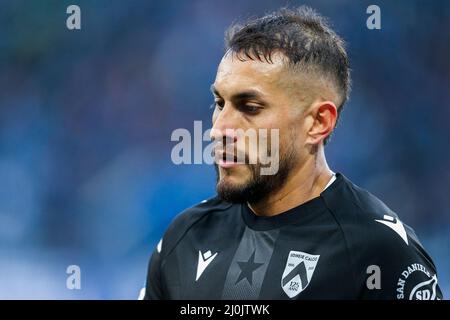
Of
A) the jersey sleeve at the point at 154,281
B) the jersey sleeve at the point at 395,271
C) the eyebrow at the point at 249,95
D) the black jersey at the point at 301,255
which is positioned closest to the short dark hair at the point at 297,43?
the eyebrow at the point at 249,95

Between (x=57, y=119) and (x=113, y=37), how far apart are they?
0.95 metres

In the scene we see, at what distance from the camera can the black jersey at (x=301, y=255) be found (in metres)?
2.32

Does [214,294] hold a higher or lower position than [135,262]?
higher

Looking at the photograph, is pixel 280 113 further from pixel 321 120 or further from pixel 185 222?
pixel 185 222

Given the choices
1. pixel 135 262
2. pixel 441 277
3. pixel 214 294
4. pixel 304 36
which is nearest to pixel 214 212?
pixel 214 294

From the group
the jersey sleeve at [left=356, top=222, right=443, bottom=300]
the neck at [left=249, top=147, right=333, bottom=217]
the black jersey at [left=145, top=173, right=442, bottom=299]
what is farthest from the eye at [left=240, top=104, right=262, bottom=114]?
the jersey sleeve at [left=356, top=222, right=443, bottom=300]

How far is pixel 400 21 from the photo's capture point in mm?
5906

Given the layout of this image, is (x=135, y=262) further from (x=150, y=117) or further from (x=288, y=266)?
(x=288, y=266)

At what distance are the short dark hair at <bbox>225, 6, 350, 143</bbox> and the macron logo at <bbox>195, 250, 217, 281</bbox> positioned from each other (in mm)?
821

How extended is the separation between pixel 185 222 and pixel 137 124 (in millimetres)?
3260

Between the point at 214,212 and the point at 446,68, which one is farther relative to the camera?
the point at 446,68

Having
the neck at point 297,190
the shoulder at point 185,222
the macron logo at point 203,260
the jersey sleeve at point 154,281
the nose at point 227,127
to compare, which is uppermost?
the nose at point 227,127

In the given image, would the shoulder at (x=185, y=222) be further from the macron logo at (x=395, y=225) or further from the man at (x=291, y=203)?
the macron logo at (x=395, y=225)

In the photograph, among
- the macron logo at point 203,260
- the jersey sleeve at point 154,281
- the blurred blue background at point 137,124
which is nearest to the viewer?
the macron logo at point 203,260
